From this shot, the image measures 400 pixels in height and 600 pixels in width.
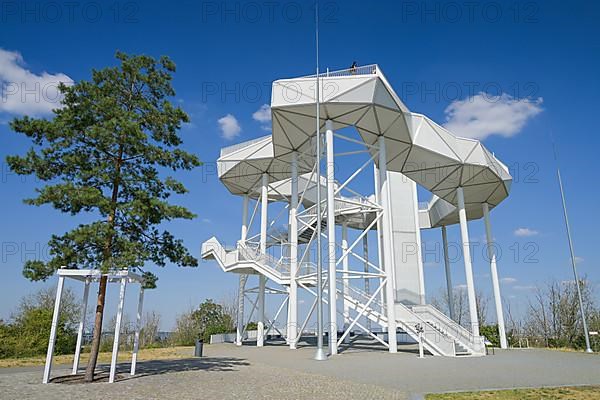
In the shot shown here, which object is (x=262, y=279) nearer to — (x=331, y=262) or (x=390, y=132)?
(x=331, y=262)

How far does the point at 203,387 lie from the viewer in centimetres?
859

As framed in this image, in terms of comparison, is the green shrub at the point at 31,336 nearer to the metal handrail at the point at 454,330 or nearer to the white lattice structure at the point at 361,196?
the white lattice structure at the point at 361,196

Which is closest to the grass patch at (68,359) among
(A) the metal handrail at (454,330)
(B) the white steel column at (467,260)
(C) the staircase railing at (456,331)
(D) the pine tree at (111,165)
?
(D) the pine tree at (111,165)

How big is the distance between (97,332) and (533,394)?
9.97 metres

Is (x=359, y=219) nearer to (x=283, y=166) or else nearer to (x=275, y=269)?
(x=283, y=166)

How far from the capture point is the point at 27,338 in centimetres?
1869

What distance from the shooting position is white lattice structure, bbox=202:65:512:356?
17.8 metres

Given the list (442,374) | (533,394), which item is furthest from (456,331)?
(533,394)

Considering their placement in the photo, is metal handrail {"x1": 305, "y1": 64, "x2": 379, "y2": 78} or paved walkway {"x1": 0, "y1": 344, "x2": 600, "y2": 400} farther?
metal handrail {"x1": 305, "y1": 64, "x2": 379, "y2": 78}

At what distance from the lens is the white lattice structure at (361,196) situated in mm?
17797

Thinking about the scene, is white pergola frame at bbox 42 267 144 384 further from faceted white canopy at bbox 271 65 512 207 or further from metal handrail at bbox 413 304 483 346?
metal handrail at bbox 413 304 483 346

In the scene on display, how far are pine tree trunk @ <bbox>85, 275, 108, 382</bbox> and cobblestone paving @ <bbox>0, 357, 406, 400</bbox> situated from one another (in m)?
0.63

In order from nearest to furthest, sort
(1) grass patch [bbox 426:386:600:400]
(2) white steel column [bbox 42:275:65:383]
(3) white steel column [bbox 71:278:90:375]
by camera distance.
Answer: (1) grass patch [bbox 426:386:600:400] < (2) white steel column [bbox 42:275:65:383] < (3) white steel column [bbox 71:278:90:375]

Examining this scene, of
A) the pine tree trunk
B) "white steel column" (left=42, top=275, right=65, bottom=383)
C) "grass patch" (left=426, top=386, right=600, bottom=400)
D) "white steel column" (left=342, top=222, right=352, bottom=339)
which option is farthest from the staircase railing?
"white steel column" (left=42, top=275, right=65, bottom=383)
